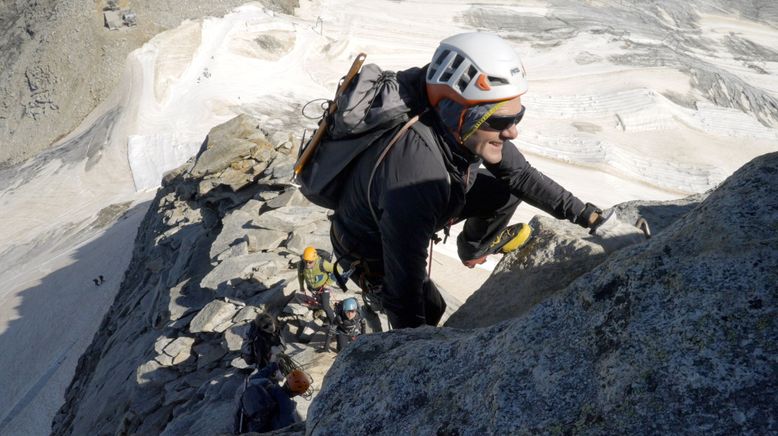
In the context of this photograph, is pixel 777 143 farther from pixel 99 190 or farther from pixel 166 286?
pixel 99 190

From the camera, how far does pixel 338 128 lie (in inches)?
147

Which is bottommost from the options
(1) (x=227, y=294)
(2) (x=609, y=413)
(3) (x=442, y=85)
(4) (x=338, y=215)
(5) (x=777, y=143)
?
(5) (x=777, y=143)

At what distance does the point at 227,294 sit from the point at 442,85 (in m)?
5.69

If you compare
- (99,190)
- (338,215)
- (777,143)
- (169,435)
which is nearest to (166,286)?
(169,435)

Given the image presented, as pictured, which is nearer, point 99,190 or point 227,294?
point 227,294

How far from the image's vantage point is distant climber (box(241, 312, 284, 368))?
17.8 feet

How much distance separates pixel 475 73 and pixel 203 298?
6.53m

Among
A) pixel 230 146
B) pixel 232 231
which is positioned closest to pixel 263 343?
pixel 232 231

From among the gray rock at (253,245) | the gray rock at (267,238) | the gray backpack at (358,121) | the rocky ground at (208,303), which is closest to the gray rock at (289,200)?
the rocky ground at (208,303)

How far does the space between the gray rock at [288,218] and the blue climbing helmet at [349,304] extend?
3.15m

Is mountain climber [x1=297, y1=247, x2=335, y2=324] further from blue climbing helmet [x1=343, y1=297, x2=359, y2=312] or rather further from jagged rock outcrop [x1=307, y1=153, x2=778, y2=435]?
jagged rock outcrop [x1=307, y1=153, x2=778, y2=435]

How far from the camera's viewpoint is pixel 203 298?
865cm

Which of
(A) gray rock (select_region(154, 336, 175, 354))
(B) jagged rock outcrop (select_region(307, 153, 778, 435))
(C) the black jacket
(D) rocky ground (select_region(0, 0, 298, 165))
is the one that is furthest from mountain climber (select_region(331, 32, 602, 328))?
(D) rocky ground (select_region(0, 0, 298, 165))

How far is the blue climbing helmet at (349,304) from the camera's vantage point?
664 centimetres
